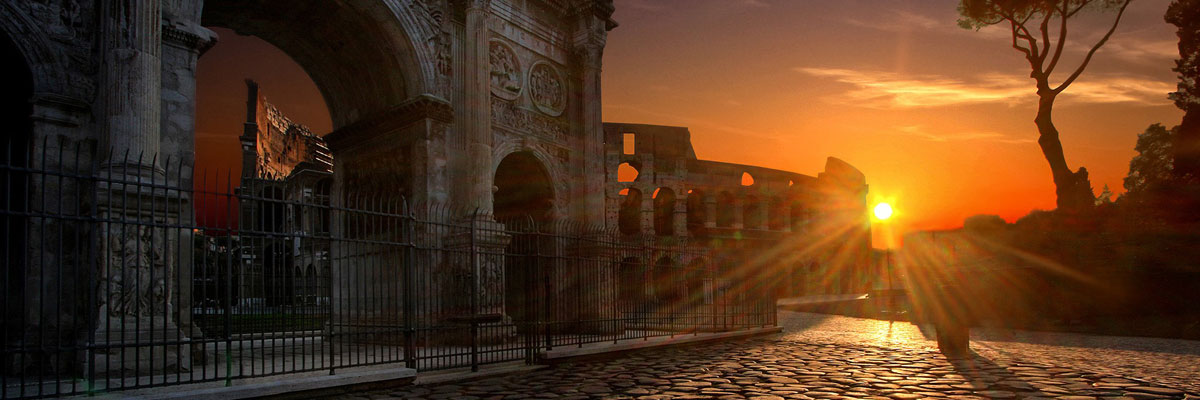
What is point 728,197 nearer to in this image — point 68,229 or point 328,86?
point 328,86

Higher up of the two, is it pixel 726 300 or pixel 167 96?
pixel 167 96

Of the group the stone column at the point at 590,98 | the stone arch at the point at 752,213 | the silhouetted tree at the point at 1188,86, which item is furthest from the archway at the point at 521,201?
the stone arch at the point at 752,213

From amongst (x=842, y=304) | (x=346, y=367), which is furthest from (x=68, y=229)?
(x=842, y=304)

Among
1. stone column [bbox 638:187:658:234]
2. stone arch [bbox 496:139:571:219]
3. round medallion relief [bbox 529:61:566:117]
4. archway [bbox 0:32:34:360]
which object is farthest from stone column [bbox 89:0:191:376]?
stone column [bbox 638:187:658:234]

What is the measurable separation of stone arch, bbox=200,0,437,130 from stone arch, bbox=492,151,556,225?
8.86ft

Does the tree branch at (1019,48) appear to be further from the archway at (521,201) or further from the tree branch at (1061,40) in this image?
the archway at (521,201)

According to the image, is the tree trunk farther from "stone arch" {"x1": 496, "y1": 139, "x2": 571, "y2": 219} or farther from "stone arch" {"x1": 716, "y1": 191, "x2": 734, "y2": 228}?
"stone arch" {"x1": 716, "y1": 191, "x2": 734, "y2": 228}

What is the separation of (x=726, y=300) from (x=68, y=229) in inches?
381

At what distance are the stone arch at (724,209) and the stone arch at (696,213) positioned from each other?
1.29 metres

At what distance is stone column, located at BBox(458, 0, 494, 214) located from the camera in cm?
1210

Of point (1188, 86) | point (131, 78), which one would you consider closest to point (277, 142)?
point (131, 78)

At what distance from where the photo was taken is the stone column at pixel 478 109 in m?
12.1

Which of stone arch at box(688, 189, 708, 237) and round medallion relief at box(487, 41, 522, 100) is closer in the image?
round medallion relief at box(487, 41, 522, 100)

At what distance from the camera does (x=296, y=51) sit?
1239cm
